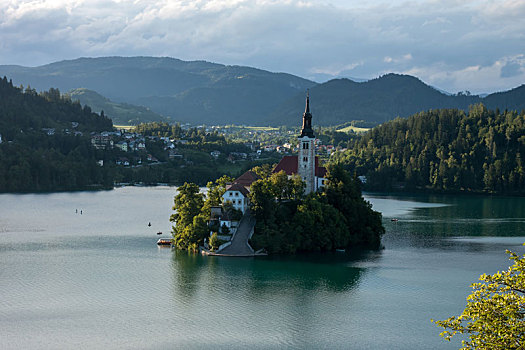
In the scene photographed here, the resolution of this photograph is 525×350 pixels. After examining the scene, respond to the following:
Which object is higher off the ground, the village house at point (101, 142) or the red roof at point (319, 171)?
the village house at point (101, 142)

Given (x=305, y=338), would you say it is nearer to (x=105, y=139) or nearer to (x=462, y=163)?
(x=462, y=163)

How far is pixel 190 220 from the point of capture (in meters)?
57.8

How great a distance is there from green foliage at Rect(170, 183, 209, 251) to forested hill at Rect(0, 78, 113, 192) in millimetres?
62009

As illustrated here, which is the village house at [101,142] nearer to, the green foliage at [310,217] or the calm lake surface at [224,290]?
the calm lake surface at [224,290]

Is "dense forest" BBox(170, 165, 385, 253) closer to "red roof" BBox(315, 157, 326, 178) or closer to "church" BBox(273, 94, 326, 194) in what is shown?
"church" BBox(273, 94, 326, 194)

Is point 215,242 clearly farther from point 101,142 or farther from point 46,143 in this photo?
point 101,142

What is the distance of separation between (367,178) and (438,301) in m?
94.1

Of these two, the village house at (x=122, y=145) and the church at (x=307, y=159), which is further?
the village house at (x=122, y=145)

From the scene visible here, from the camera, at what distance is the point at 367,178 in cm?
13462

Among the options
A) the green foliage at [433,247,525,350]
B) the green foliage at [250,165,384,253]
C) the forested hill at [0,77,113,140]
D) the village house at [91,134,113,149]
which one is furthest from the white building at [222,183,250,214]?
the village house at [91,134,113,149]

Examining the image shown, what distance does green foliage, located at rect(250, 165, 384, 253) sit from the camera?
55016 millimetres

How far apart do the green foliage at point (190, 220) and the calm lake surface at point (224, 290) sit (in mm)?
1686

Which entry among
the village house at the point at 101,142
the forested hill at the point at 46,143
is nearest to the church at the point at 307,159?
the forested hill at the point at 46,143

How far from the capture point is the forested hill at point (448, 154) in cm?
12406
